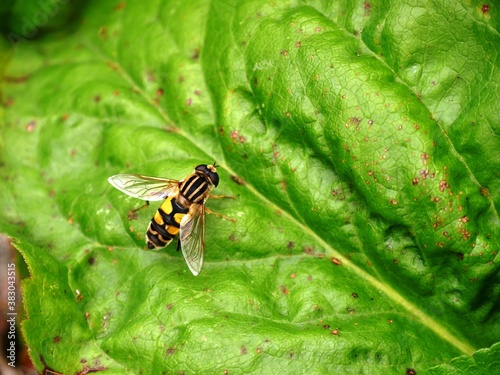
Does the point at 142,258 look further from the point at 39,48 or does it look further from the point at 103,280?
the point at 39,48

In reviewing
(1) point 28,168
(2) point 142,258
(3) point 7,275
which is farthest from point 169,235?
(3) point 7,275

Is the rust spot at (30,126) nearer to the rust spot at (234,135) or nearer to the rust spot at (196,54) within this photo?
the rust spot at (196,54)

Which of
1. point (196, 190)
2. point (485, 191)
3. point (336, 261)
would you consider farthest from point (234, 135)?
point (485, 191)

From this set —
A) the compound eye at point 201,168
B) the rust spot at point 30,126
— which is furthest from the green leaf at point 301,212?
the rust spot at point 30,126

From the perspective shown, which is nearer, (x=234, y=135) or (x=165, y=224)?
(x=165, y=224)

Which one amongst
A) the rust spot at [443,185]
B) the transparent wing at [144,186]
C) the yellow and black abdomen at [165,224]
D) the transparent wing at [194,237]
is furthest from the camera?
the transparent wing at [144,186]

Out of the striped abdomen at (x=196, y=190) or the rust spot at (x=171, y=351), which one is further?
the striped abdomen at (x=196, y=190)

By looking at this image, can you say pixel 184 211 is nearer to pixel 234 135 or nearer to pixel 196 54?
pixel 234 135
